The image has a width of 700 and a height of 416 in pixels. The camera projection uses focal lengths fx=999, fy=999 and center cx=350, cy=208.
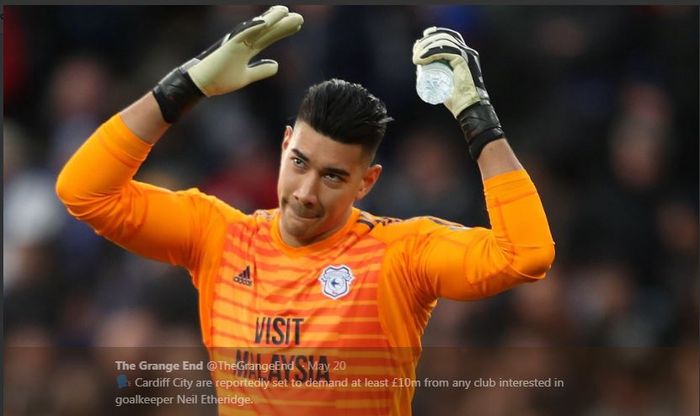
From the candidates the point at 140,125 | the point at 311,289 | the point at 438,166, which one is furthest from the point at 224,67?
the point at 438,166

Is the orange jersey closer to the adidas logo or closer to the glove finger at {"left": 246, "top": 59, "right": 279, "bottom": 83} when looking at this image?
the adidas logo

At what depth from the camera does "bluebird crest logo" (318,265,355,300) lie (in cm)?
259

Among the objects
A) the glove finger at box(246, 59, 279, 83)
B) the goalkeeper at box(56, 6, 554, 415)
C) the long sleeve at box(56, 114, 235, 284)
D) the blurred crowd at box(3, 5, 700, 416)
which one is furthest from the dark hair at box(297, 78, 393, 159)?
the blurred crowd at box(3, 5, 700, 416)

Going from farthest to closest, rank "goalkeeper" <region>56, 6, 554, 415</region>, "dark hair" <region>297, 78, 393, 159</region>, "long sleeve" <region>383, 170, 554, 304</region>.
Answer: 1. "dark hair" <region>297, 78, 393, 159</region>
2. "goalkeeper" <region>56, 6, 554, 415</region>
3. "long sleeve" <region>383, 170, 554, 304</region>

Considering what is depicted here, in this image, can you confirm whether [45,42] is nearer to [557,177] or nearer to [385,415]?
[557,177]

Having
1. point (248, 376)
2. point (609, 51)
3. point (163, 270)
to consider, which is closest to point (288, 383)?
point (248, 376)

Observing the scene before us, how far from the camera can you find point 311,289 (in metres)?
2.62

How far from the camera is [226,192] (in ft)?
15.1

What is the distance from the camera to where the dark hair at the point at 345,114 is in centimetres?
259

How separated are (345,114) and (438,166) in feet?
7.11

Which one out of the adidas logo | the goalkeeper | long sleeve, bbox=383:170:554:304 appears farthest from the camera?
the adidas logo

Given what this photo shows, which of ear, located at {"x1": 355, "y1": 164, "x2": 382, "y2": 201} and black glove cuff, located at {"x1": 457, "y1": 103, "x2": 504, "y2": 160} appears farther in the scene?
ear, located at {"x1": 355, "y1": 164, "x2": 382, "y2": 201}

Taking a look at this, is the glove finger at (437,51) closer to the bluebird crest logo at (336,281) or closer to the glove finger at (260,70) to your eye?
the glove finger at (260,70)

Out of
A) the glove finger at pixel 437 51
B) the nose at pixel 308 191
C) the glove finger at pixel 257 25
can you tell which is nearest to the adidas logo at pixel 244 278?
the nose at pixel 308 191
